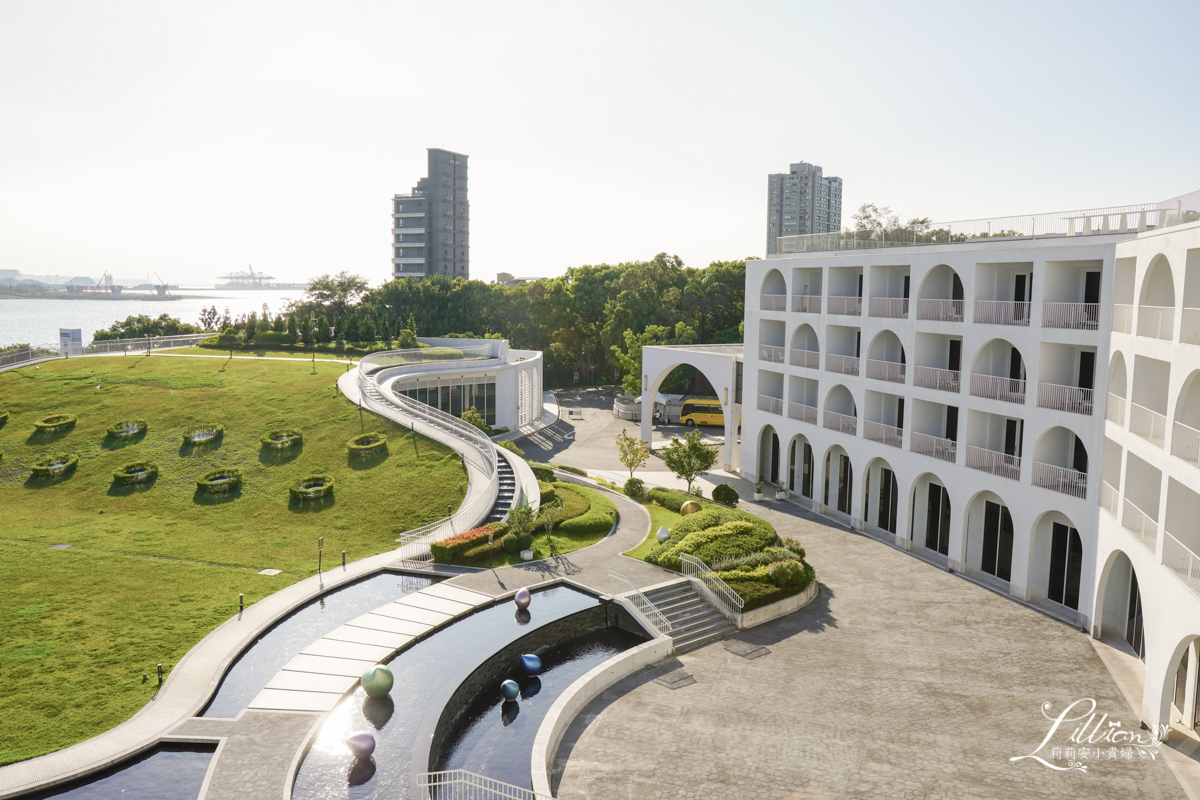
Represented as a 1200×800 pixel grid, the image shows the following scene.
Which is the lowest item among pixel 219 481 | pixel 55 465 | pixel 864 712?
pixel 864 712

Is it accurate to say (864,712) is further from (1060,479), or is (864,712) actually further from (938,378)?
(938,378)

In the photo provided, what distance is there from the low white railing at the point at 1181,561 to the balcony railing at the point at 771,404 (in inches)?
954

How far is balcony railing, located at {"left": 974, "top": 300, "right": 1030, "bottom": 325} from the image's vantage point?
2897cm

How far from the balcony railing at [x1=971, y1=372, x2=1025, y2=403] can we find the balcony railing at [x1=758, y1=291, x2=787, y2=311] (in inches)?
569

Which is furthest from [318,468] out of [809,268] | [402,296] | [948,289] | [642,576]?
[402,296]

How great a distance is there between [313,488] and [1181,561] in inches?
1306

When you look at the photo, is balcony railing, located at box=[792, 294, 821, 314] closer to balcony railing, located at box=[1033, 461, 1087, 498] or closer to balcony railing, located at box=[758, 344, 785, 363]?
balcony railing, located at box=[758, 344, 785, 363]

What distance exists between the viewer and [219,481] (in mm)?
37438

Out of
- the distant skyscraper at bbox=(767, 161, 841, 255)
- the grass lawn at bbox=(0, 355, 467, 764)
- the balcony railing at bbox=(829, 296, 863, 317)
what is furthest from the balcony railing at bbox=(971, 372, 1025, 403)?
the distant skyscraper at bbox=(767, 161, 841, 255)

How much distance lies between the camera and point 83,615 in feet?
80.7

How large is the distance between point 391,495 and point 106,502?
1349 cm

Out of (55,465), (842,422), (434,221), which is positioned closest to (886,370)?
(842,422)

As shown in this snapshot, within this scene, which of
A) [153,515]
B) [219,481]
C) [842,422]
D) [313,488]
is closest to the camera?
[153,515]

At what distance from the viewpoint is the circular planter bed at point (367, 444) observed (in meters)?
40.1
